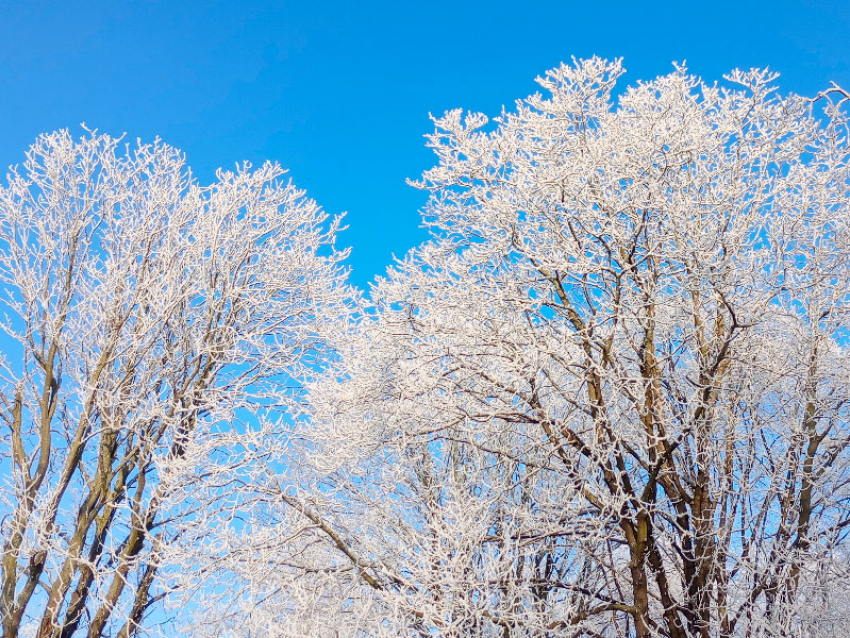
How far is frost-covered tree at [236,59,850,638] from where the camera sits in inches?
230

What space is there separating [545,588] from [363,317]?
347cm

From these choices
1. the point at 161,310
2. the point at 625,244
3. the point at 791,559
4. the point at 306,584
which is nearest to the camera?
the point at 791,559

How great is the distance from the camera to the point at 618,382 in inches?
238

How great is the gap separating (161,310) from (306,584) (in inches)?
123

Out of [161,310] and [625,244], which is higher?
[625,244]

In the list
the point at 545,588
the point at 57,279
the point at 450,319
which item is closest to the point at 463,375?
the point at 450,319

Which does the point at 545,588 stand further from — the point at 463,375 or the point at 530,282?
the point at 530,282

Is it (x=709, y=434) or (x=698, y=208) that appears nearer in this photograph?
(x=709, y=434)

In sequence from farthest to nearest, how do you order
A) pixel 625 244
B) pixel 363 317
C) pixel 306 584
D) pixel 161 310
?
pixel 363 317 < pixel 161 310 < pixel 306 584 < pixel 625 244

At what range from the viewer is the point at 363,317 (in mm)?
8234

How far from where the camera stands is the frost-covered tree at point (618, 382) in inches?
230

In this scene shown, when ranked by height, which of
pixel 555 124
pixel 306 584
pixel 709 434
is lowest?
pixel 306 584

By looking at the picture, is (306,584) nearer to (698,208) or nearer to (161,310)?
(161,310)

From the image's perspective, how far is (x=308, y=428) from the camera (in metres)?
7.34
